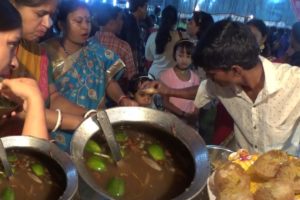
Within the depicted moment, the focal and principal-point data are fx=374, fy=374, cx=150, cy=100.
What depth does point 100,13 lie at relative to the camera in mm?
3908

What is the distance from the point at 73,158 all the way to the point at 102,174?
0.07 m

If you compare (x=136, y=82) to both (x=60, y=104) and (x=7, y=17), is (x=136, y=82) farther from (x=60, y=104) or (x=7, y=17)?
(x=7, y=17)

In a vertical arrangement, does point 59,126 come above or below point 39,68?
below

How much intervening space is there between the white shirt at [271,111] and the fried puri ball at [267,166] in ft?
2.35

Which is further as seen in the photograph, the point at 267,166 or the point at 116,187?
the point at 267,166

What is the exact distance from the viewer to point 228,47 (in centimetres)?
172

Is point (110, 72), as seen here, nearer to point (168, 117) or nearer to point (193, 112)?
point (193, 112)

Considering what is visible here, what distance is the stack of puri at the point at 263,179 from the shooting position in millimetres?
999

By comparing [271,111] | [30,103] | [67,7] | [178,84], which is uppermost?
[67,7]

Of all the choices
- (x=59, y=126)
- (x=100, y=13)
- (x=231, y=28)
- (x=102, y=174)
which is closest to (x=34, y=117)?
(x=59, y=126)

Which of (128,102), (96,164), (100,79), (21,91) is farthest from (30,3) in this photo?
(96,164)

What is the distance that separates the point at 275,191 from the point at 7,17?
985 millimetres

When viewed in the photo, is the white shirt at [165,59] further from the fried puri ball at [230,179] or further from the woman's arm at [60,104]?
the fried puri ball at [230,179]

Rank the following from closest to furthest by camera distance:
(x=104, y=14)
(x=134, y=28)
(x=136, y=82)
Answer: (x=136, y=82) → (x=104, y=14) → (x=134, y=28)
